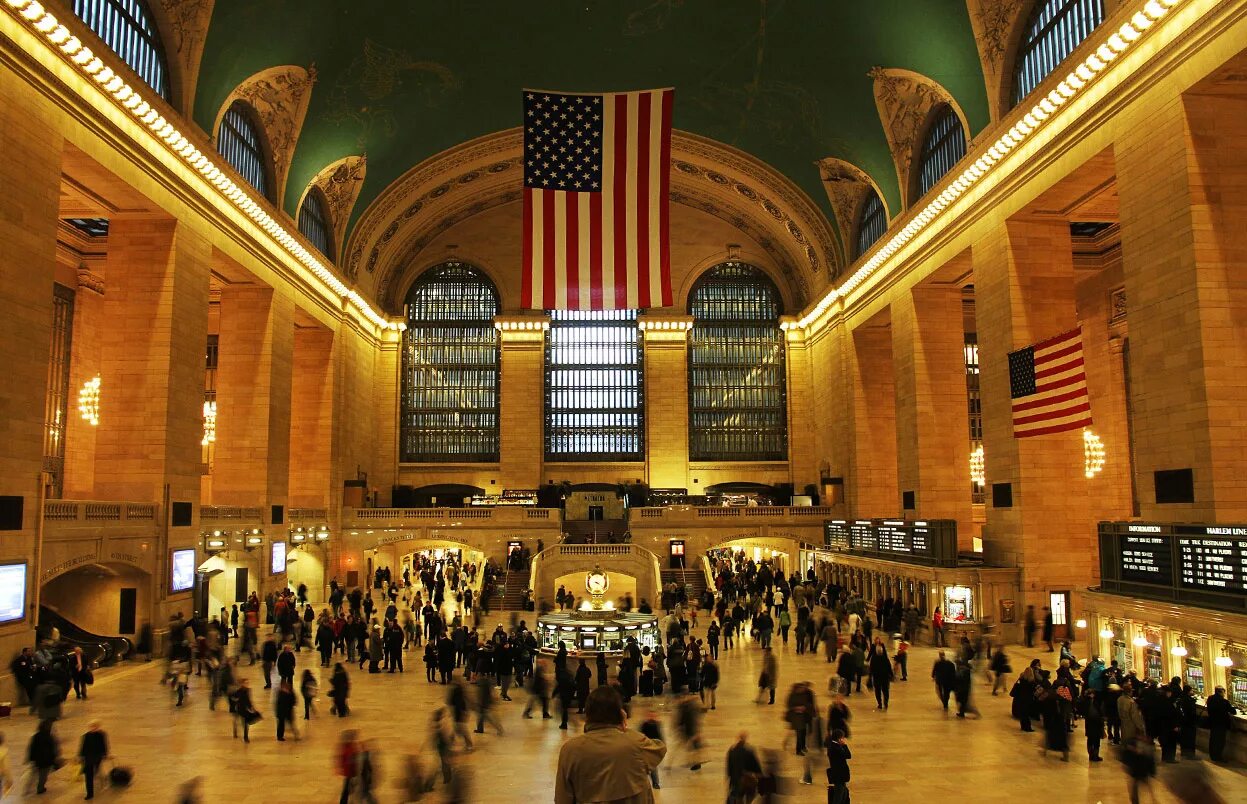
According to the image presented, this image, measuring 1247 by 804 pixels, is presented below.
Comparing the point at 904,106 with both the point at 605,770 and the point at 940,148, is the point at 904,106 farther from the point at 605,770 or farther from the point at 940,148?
the point at 605,770

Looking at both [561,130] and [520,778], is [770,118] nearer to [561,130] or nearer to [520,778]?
[561,130]

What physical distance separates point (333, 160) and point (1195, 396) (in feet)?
79.2

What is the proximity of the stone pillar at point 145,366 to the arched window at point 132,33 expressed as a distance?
3147 mm

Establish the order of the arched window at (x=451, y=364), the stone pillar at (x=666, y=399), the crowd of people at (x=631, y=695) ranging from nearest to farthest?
the crowd of people at (x=631, y=695)
the stone pillar at (x=666, y=399)
the arched window at (x=451, y=364)

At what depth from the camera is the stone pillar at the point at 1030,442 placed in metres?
20.3

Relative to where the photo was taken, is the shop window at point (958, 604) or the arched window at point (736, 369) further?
the arched window at point (736, 369)

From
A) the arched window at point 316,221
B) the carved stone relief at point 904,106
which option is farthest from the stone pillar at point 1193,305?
the arched window at point 316,221

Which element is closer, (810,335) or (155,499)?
(155,499)

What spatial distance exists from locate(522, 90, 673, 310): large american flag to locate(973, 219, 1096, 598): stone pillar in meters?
8.80

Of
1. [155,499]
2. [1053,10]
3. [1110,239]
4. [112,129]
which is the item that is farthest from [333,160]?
[1110,239]

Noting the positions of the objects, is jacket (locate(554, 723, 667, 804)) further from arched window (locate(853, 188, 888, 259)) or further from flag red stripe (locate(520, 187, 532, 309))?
arched window (locate(853, 188, 888, 259))

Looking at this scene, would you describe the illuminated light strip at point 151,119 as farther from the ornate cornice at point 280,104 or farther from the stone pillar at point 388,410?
the stone pillar at point 388,410

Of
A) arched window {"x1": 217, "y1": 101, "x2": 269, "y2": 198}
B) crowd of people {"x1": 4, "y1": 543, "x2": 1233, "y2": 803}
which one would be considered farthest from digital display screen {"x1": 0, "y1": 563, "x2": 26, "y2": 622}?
arched window {"x1": 217, "y1": 101, "x2": 269, "y2": 198}

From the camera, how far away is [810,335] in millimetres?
39938
